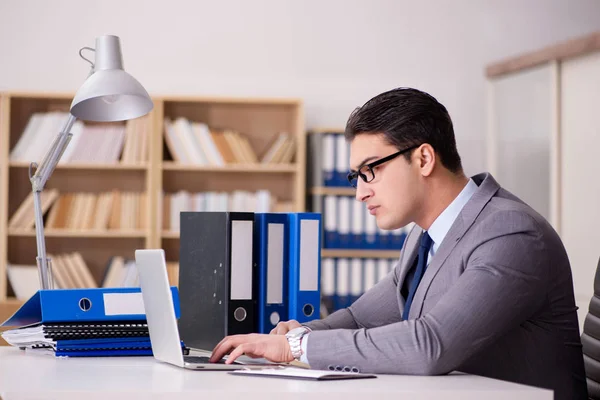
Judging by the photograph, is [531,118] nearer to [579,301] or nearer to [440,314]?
[579,301]

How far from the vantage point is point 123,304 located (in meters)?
2.01

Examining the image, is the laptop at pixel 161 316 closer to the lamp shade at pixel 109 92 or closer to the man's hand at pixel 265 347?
the man's hand at pixel 265 347

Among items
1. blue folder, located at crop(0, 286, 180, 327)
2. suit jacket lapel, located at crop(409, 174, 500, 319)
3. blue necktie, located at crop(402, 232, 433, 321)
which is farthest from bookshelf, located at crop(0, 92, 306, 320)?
suit jacket lapel, located at crop(409, 174, 500, 319)

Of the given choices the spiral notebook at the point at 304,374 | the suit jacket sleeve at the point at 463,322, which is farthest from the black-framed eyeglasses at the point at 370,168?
the spiral notebook at the point at 304,374

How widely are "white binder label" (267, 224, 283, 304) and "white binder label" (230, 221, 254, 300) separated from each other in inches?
2.1

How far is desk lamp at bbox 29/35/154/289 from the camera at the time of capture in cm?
221

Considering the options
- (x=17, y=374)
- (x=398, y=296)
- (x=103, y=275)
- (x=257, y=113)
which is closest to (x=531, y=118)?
(x=257, y=113)

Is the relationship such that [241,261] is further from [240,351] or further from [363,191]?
[240,351]

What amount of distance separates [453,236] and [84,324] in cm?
84

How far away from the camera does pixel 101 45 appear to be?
7.47 feet

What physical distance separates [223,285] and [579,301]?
2.95 m

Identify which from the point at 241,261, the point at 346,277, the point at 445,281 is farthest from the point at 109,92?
the point at 346,277

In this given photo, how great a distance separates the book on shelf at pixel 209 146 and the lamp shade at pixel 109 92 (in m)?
2.65

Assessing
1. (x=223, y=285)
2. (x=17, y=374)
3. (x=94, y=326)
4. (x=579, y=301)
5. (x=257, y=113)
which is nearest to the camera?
(x=17, y=374)
